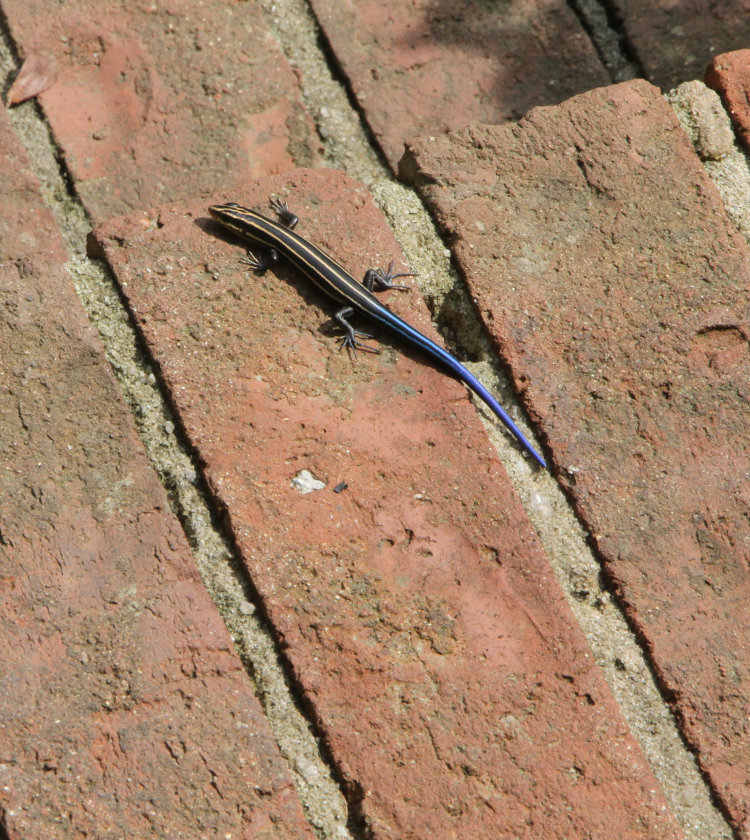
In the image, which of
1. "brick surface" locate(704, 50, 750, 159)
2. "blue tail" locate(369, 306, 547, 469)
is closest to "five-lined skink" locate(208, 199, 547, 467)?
"blue tail" locate(369, 306, 547, 469)

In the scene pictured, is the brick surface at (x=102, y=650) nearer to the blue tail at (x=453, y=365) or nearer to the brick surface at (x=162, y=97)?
the blue tail at (x=453, y=365)

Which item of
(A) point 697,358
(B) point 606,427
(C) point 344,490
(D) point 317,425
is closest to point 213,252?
(D) point 317,425

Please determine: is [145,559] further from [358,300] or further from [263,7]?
[263,7]

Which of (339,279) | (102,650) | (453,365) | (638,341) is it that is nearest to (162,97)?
(339,279)

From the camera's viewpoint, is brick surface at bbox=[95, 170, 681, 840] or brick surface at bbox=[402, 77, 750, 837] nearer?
brick surface at bbox=[95, 170, 681, 840]

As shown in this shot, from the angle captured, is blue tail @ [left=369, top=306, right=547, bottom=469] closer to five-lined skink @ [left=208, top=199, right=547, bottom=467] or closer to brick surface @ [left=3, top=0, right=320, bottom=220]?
five-lined skink @ [left=208, top=199, right=547, bottom=467]

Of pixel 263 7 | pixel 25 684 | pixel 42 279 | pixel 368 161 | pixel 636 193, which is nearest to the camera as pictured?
pixel 25 684
